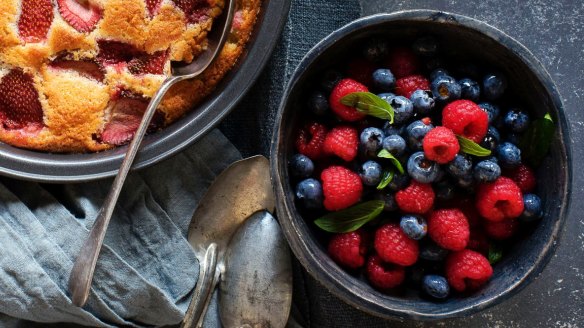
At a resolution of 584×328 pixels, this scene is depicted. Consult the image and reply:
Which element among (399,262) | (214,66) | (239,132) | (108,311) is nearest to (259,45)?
(214,66)

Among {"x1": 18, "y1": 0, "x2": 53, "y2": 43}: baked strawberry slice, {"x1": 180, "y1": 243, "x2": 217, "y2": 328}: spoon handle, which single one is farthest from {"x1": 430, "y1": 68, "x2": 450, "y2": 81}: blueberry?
{"x1": 18, "y1": 0, "x2": 53, "y2": 43}: baked strawberry slice

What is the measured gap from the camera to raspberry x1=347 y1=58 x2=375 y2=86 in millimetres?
1379

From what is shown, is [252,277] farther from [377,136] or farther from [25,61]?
[25,61]

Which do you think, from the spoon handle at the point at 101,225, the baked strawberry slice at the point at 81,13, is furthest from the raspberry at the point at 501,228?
the baked strawberry slice at the point at 81,13

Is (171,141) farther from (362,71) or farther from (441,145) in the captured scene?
(441,145)

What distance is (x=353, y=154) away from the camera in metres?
1.30

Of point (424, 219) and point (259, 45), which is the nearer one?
point (424, 219)

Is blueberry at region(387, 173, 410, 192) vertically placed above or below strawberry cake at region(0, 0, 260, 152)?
below

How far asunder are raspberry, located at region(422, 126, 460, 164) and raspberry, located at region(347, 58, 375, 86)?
200 mm

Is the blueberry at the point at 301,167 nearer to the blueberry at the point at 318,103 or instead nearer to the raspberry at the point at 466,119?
the blueberry at the point at 318,103

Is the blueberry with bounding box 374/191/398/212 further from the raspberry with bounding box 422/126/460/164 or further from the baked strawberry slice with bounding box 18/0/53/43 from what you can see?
the baked strawberry slice with bounding box 18/0/53/43

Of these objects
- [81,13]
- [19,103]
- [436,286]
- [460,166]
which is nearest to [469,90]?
[460,166]

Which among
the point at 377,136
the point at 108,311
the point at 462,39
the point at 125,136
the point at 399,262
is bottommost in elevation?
the point at 108,311

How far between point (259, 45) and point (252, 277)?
48 centimetres
